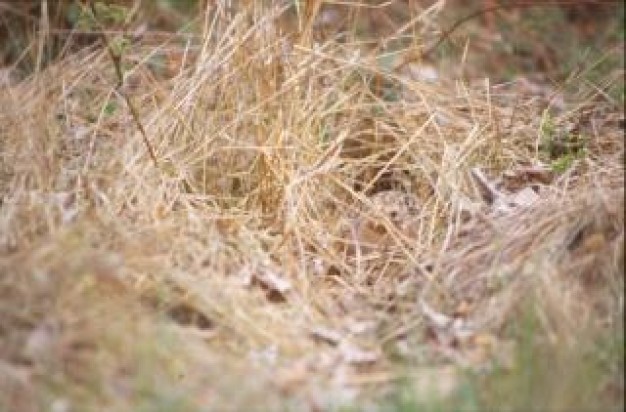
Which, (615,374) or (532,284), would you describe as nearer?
(615,374)

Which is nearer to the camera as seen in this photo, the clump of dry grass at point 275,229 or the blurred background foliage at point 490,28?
the clump of dry grass at point 275,229

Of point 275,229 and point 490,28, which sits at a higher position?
point 490,28

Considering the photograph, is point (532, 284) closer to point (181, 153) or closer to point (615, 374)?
point (615, 374)

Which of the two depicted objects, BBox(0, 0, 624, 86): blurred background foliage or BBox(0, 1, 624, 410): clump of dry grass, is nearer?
BBox(0, 1, 624, 410): clump of dry grass

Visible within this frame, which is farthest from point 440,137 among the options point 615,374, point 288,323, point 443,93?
point 615,374

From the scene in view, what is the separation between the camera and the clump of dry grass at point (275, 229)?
252cm

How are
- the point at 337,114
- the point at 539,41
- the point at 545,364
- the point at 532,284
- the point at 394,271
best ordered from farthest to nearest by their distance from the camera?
the point at 539,41 → the point at 337,114 → the point at 394,271 → the point at 532,284 → the point at 545,364

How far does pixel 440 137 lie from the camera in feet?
11.9

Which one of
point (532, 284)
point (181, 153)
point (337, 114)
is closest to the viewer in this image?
point (532, 284)

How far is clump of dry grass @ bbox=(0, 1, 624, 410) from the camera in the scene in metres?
2.52

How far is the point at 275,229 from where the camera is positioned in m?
3.32

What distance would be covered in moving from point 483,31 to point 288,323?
3.46 metres

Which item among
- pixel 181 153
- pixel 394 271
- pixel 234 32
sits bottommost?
pixel 394 271

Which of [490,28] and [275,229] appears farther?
[490,28]
